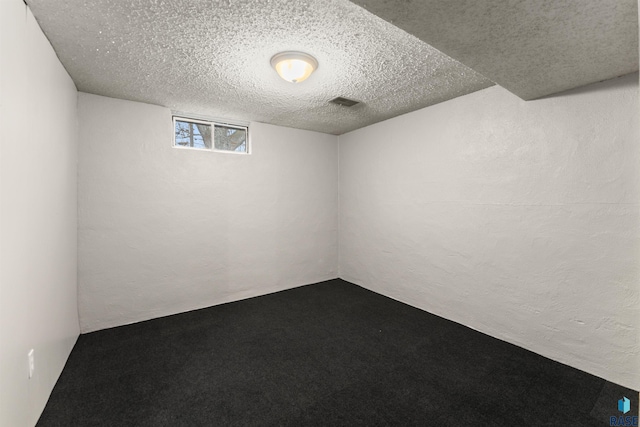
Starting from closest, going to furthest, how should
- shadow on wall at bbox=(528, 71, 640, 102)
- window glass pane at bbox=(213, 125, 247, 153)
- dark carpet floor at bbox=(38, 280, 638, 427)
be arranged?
1. dark carpet floor at bbox=(38, 280, 638, 427)
2. shadow on wall at bbox=(528, 71, 640, 102)
3. window glass pane at bbox=(213, 125, 247, 153)

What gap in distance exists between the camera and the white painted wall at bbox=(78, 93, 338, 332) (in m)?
2.81

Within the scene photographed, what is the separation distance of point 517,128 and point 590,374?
1967mm

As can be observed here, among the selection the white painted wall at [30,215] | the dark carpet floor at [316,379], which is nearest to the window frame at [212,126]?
the white painted wall at [30,215]

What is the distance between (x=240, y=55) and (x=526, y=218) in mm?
2630

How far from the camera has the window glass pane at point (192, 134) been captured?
131 inches

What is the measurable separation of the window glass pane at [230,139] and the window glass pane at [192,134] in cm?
11

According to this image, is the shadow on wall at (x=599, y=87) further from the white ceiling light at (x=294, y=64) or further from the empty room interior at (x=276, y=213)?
the white ceiling light at (x=294, y=64)

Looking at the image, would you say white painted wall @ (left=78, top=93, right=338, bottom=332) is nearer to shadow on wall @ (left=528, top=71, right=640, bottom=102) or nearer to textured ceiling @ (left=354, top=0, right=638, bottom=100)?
textured ceiling @ (left=354, top=0, right=638, bottom=100)

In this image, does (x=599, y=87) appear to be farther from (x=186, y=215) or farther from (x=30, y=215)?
(x=186, y=215)

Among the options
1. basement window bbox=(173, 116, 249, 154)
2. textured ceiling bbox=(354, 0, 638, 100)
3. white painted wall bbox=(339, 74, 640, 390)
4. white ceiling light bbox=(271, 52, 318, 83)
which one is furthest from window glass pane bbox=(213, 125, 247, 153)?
textured ceiling bbox=(354, 0, 638, 100)

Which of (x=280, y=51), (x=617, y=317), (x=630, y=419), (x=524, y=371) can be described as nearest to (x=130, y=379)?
(x=280, y=51)

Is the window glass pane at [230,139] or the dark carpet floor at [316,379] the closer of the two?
the dark carpet floor at [316,379]

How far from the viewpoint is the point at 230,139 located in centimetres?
366

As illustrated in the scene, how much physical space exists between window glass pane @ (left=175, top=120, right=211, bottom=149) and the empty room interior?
1.2 inches
